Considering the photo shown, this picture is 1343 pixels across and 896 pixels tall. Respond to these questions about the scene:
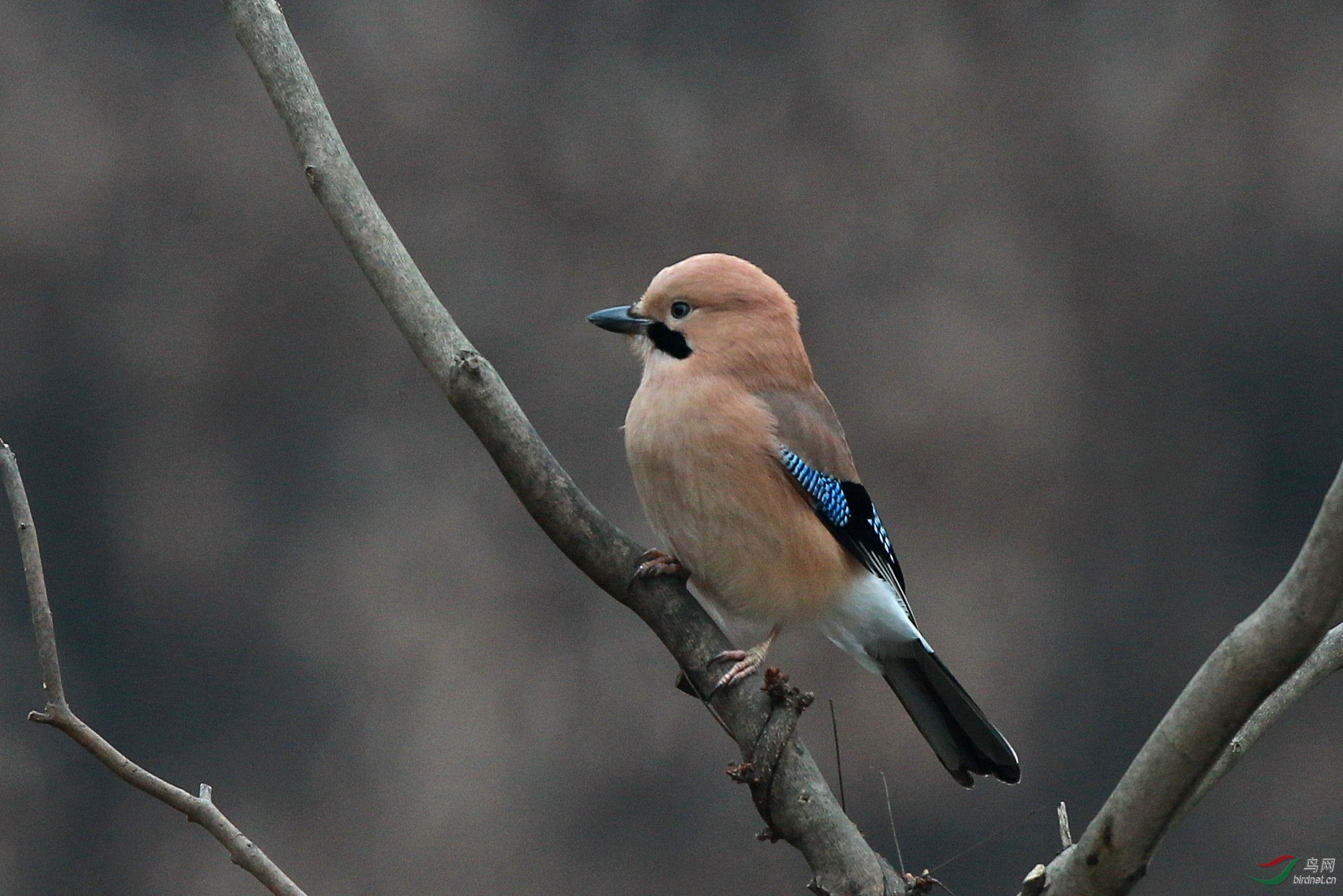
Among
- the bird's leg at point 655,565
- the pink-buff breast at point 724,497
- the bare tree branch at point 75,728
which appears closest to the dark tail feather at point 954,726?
the pink-buff breast at point 724,497

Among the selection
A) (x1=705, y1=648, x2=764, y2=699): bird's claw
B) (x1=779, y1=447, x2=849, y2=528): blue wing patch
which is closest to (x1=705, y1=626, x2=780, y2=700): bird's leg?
(x1=705, y1=648, x2=764, y2=699): bird's claw

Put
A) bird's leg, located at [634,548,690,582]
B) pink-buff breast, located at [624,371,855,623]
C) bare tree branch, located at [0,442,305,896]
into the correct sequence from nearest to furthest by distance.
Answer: bare tree branch, located at [0,442,305,896] < bird's leg, located at [634,548,690,582] < pink-buff breast, located at [624,371,855,623]

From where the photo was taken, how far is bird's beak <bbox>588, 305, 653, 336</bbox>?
1777 millimetres

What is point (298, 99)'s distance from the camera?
1.40 m

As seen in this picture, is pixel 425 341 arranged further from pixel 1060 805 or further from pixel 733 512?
pixel 1060 805

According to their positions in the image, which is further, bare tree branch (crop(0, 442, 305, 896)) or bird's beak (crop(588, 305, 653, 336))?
bird's beak (crop(588, 305, 653, 336))

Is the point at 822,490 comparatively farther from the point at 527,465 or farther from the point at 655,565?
the point at 527,465

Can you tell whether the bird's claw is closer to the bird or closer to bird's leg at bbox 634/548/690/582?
bird's leg at bbox 634/548/690/582

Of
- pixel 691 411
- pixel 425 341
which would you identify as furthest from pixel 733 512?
pixel 425 341

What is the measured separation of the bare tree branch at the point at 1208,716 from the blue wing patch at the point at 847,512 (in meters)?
0.73

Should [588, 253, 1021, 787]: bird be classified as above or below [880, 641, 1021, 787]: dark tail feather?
above

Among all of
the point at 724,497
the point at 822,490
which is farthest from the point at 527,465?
the point at 822,490

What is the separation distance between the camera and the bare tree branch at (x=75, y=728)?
1165 mm

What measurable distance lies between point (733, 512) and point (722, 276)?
0.97ft
